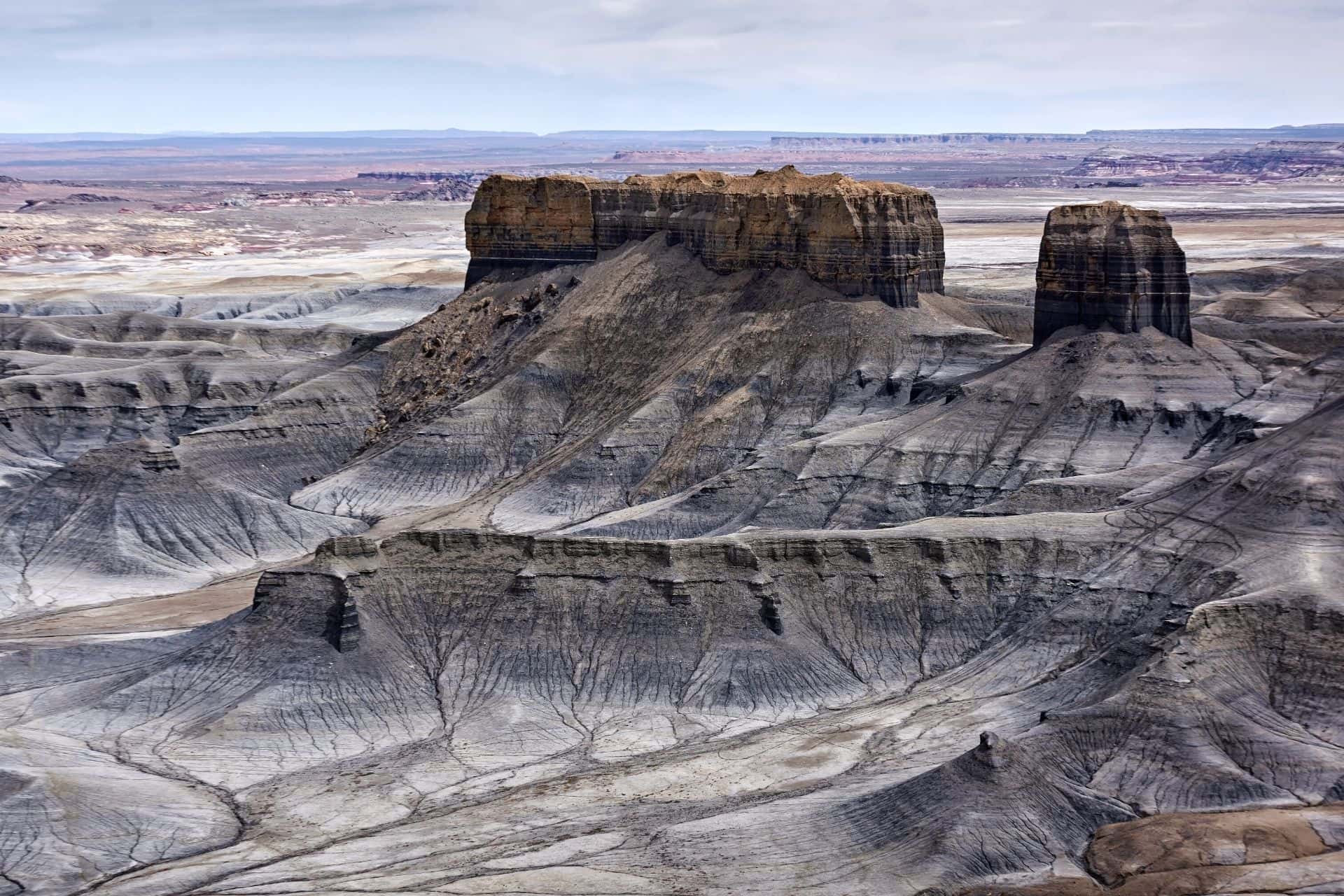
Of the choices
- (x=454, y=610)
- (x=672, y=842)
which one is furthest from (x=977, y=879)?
(x=454, y=610)

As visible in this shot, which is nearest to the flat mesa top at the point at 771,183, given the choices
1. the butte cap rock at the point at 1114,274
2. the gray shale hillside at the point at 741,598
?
the gray shale hillside at the point at 741,598

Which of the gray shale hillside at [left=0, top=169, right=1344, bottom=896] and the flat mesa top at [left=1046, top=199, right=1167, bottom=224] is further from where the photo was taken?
the flat mesa top at [left=1046, top=199, right=1167, bottom=224]

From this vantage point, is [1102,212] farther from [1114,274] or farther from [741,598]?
[741,598]

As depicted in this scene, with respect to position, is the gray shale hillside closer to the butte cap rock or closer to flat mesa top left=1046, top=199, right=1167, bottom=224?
the butte cap rock

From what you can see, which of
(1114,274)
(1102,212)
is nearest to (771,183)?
(1102,212)

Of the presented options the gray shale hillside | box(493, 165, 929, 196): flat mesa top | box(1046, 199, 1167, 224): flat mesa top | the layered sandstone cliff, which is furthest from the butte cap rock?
the layered sandstone cliff
